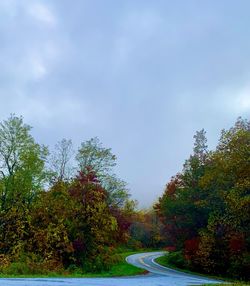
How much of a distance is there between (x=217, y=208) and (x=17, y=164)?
17458 millimetres

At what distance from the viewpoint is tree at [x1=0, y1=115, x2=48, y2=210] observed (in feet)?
111

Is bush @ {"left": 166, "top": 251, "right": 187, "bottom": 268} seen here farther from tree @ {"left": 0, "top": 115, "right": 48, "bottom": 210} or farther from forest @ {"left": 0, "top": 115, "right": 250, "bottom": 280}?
tree @ {"left": 0, "top": 115, "right": 48, "bottom": 210}

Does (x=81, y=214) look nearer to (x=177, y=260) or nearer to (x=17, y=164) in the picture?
(x=17, y=164)

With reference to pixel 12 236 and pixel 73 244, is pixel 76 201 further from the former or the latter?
pixel 12 236

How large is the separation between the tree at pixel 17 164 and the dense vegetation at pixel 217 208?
1431cm

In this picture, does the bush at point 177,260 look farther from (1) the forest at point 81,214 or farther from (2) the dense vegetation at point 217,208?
(1) the forest at point 81,214

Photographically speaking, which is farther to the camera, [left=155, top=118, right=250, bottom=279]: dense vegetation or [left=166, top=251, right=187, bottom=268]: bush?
[left=166, top=251, right=187, bottom=268]: bush

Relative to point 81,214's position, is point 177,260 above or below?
below

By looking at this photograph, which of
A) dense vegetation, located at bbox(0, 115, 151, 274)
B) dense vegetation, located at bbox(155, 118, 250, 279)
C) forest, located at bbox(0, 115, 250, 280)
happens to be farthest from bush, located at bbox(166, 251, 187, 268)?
dense vegetation, located at bbox(0, 115, 151, 274)

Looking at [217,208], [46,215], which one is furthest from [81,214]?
[217,208]

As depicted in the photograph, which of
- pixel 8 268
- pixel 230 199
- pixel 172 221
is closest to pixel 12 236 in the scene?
pixel 8 268

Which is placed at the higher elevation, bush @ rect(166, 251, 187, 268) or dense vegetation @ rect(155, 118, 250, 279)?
dense vegetation @ rect(155, 118, 250, 279)

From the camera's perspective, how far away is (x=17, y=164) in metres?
34.1

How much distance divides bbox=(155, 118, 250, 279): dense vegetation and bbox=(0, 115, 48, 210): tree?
14.3m
